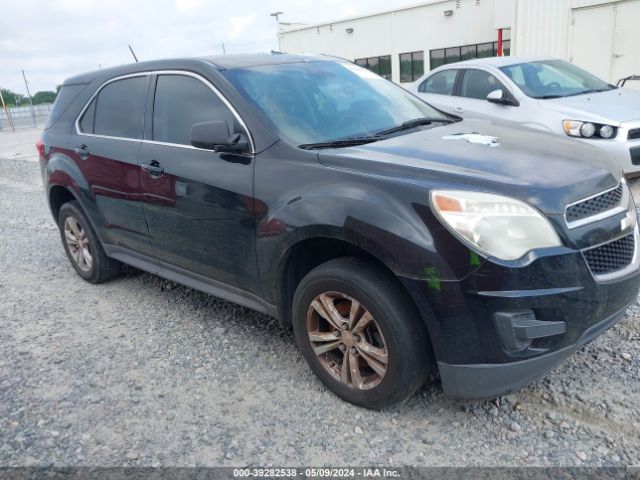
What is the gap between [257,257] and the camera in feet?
10.5

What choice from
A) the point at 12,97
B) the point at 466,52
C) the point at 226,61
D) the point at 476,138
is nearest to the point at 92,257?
the point at 226,61

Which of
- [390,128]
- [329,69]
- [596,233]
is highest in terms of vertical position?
[329,69]

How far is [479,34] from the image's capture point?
2041 cm

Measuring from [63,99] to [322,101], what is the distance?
2722 mm

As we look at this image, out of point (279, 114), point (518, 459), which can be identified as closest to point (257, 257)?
point (279, 114)

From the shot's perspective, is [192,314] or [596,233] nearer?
[596,233]

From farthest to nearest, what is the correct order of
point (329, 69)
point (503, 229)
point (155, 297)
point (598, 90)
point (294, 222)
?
1. point (598, 90)
2. point (155, 297)
3. point (329, 69)
4. point (294, 222)
5. point (503, 229)

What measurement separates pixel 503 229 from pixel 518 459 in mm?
1003

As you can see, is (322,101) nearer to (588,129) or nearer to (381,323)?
(381,323)

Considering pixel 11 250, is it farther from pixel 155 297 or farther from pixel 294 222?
pixel 294 222

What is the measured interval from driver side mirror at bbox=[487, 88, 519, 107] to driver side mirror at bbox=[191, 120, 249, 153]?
4.72 m

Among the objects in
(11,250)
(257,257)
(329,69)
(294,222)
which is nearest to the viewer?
(294,222)

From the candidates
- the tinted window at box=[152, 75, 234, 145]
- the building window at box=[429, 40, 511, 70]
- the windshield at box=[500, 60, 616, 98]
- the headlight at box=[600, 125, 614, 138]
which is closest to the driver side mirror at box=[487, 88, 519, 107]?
the windshield at box=[500, 60, 616, 98]

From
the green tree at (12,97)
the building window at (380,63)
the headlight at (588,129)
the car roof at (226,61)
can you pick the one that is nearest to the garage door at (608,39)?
the headlight at (588,129)
